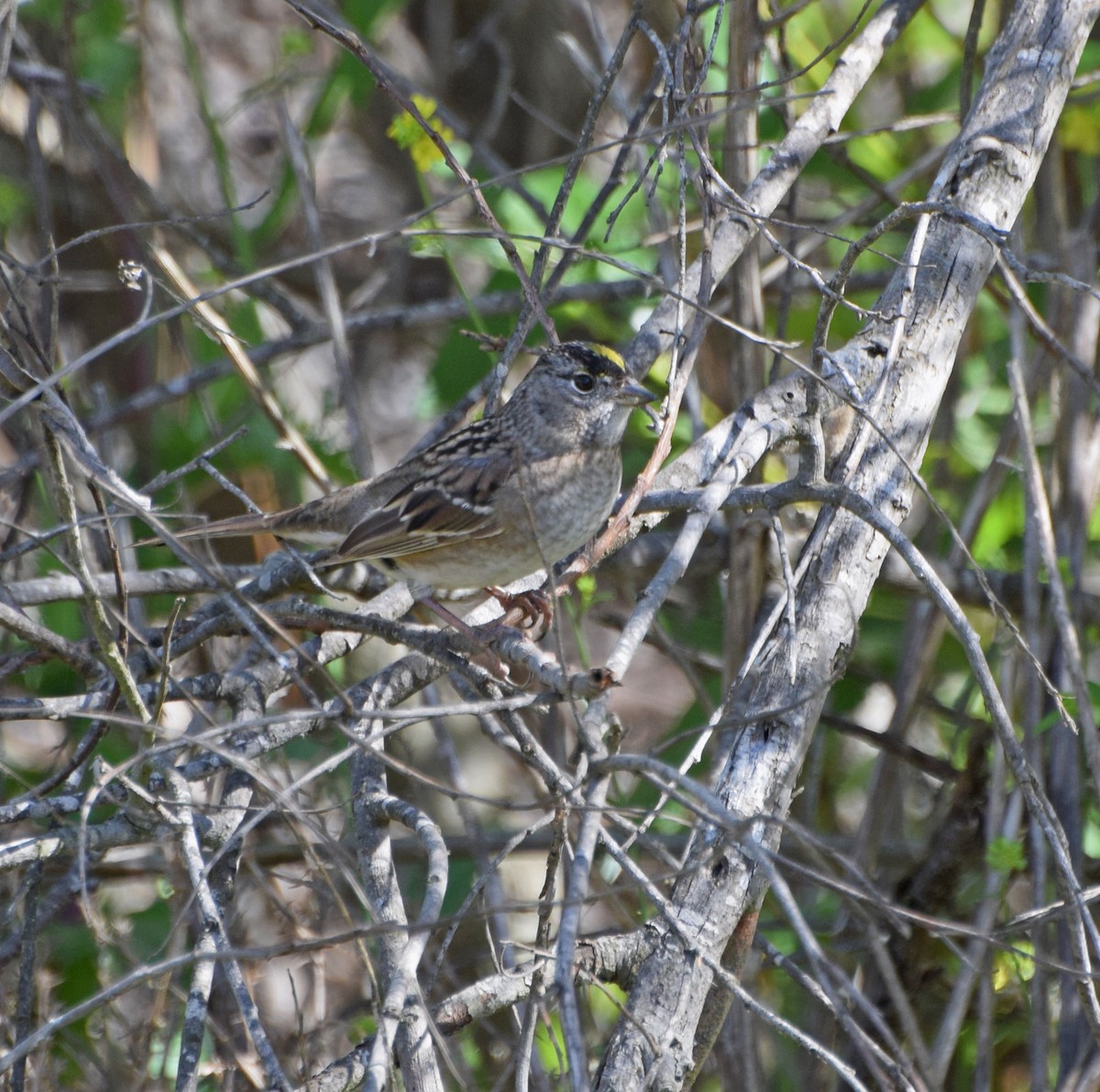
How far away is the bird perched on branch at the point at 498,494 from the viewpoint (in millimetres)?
3469

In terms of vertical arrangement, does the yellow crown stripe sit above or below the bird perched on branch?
above

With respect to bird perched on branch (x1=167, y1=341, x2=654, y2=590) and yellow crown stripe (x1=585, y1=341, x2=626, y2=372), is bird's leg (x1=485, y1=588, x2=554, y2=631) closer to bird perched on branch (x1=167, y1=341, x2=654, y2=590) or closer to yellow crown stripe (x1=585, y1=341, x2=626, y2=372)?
bird perched on branch (x1=167, y1=341, x2=654, y2=590)

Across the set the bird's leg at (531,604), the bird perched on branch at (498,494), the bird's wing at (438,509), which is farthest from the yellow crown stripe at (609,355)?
the bird's leg at (531,604)

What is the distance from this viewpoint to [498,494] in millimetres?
3693

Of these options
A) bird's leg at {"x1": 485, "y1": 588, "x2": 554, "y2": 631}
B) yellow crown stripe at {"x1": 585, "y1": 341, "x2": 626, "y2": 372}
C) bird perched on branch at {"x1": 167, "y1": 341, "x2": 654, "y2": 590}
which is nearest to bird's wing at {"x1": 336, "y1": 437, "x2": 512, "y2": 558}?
bird perched on branch at {"x1": 167, "y1": 341, "x2": 654, "y2": 590}

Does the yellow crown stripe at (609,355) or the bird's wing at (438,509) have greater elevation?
the yellow crown stripe at (609,355)

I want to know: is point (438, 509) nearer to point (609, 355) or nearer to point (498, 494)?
point (498, 494)

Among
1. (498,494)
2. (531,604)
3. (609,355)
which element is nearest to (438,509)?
(498,494)

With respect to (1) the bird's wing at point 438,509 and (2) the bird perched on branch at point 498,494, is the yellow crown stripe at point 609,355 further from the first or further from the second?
(1) the bird's wing at point 438,509

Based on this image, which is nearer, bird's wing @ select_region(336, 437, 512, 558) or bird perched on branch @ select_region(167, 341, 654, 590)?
bird perched on branch @ select_region(167, 341, 654, 590)

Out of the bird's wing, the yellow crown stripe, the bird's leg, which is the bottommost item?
the bird's leg

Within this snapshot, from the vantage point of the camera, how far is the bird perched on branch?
3.47 meters

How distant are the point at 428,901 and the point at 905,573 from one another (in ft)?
7.98

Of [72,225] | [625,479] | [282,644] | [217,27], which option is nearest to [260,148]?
[217,27]
